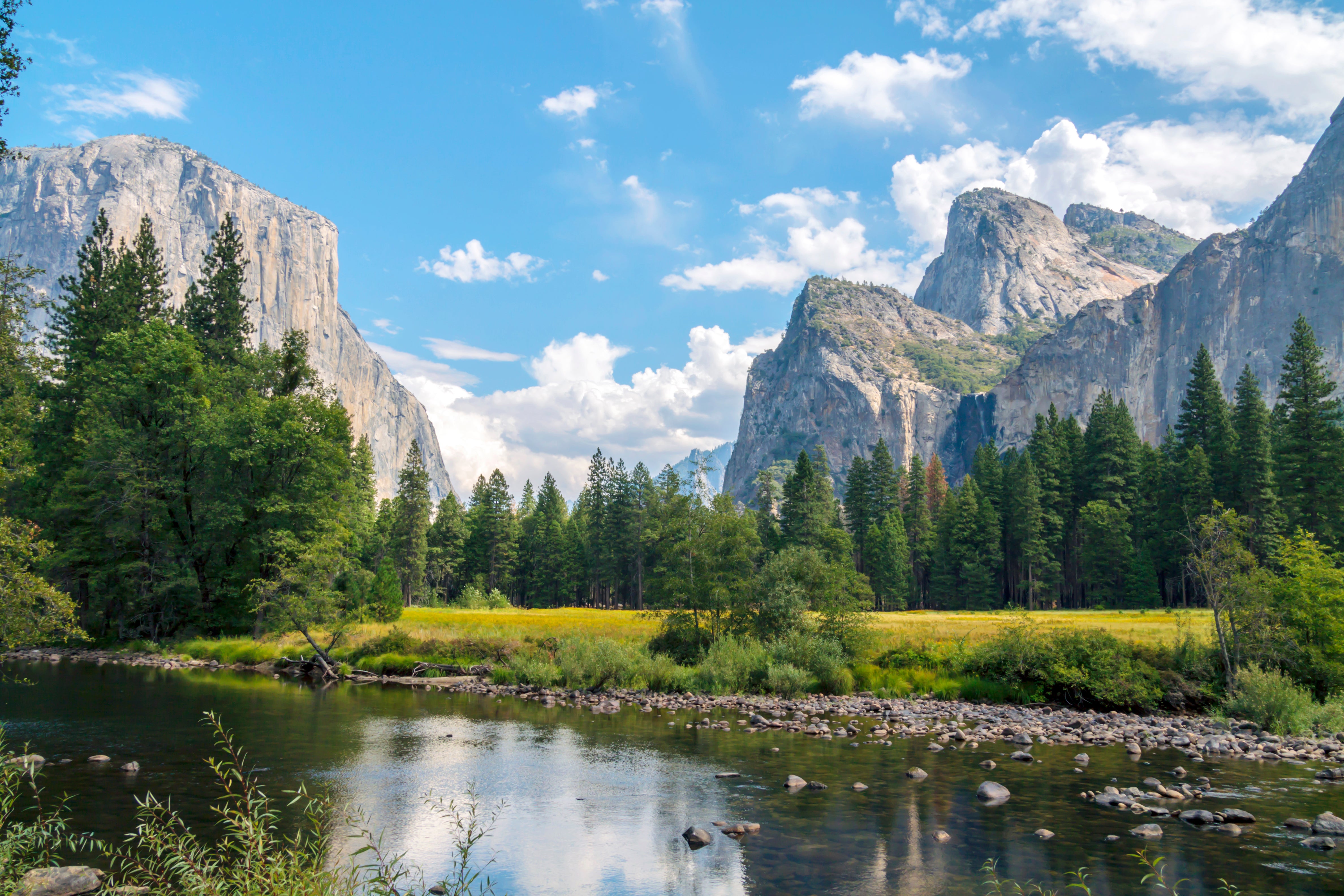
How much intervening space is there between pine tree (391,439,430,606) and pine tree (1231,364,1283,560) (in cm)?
8246

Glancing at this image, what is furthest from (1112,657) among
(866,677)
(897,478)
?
(897,478)

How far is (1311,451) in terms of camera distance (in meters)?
56.8

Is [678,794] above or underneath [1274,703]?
underneath

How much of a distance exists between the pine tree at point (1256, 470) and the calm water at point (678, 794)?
49.5m

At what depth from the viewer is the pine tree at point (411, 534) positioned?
88312 millimetres

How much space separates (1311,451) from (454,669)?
65657 mm

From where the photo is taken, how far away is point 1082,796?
15953 mm

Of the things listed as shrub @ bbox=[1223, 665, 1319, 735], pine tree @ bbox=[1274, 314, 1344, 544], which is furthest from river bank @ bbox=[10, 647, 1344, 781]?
pine tree @ bbox=[1274, 314, 1344, 544]

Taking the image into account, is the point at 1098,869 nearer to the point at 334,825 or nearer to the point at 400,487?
the point at 334,825

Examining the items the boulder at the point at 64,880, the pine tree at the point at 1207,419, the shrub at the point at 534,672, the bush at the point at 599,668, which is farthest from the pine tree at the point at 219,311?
the pine tree at the point at 1207,419

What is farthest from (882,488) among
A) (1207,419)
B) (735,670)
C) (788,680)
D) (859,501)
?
(788,680)

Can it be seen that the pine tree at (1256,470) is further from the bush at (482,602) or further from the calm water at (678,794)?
Result: the bush at (482,602)

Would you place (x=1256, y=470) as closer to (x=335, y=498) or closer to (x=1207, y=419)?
(x=1207, y=419)

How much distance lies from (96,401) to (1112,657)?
54.7m
